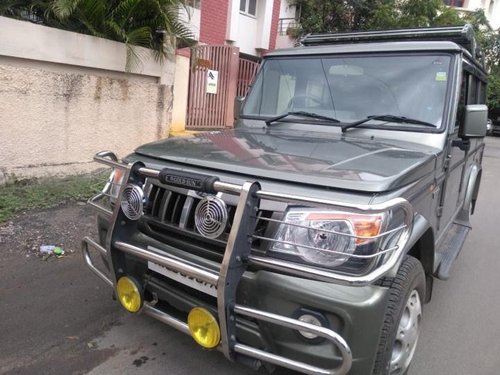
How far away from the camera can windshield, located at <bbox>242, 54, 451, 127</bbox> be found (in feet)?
10.9

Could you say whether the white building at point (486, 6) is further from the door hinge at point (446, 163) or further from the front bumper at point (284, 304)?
the front bumper at point (284, 304)

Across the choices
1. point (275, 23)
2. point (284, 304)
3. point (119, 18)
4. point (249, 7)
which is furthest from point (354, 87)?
point (275, 23)

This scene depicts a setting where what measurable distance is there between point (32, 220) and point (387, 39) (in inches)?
160

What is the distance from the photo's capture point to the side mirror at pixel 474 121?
3219mm

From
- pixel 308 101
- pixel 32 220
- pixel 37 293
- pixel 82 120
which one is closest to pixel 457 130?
pixel 308 101

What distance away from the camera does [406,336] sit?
246 centimetres

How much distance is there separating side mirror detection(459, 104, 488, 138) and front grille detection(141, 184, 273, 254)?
1903 millimetres

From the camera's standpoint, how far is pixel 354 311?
199 cm

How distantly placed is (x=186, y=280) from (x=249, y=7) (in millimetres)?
15665

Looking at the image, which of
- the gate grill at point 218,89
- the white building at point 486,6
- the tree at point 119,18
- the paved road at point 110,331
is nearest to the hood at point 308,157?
the paved road at point 110,331

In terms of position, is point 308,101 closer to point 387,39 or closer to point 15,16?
point 387,39

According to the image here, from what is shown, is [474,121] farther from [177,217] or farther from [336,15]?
[336,15]

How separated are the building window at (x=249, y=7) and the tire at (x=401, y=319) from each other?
15.0m

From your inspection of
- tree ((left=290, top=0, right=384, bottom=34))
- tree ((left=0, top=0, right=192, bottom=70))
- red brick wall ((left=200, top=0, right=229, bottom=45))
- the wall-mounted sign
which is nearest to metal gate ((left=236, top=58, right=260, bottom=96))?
the wall-mounted sign
